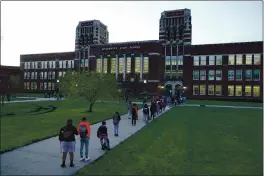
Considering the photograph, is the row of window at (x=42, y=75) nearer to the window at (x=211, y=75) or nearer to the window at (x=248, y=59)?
the window at (x=211, y=75)

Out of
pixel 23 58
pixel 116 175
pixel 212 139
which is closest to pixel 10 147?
pixel 116 175

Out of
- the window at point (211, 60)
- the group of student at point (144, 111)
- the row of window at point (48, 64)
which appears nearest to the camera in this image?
the group of student at point (144, 111)

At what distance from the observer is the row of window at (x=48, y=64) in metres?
72.3

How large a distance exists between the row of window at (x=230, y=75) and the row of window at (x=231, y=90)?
1826 millimetres

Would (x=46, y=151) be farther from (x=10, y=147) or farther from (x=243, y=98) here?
(x=243, y=98)

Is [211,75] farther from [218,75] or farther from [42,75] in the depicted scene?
[42,75]

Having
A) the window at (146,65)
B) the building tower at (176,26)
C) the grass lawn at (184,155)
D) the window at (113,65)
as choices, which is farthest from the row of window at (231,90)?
the grass lawn at (184,155)

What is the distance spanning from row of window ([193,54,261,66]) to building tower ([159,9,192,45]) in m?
5.46

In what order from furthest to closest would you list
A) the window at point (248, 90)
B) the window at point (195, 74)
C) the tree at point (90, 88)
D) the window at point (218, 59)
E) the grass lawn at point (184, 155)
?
the window at point (195, 74) → the window at point (218, 59) → the window at point (248, 90) → the tree at point (90, 88) → the grass lawn at point (184, 155)

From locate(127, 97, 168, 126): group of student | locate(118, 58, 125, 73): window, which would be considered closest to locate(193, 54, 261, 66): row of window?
locate(118, 58, 125, 73): window

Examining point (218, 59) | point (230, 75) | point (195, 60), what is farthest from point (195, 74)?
point (230, 75)

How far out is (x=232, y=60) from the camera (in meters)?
51.1

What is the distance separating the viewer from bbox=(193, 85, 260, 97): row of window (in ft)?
161

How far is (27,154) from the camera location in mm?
9148
